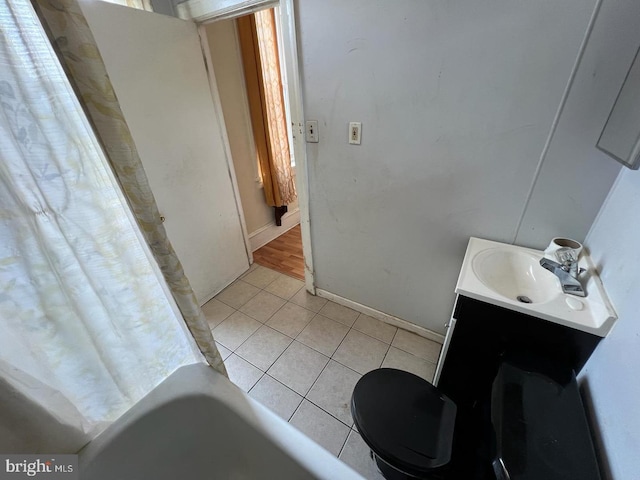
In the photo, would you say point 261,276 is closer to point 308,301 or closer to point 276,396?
point 308,301

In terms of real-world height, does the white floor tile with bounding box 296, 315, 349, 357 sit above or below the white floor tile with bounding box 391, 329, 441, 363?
above

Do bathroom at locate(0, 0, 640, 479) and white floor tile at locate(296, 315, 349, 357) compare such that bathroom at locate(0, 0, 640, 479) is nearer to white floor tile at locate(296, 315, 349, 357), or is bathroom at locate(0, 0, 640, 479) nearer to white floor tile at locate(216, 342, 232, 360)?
white floor tile at locate(296, 315, 349, 357)

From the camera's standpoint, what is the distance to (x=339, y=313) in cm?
194

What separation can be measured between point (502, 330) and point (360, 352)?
2.85 feet

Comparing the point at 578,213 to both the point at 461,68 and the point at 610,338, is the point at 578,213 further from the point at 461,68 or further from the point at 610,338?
the point at 461,68

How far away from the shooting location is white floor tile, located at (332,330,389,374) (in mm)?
1553

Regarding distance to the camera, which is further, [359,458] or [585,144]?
[359,458]

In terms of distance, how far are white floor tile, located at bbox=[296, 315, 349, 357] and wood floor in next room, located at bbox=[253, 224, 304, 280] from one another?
578 mm

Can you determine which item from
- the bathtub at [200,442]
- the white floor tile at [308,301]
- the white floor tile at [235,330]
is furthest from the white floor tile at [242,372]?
the white floor tile at [308,301]

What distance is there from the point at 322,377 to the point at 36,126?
5.07ft

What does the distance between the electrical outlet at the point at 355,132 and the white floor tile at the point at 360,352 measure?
1.24m

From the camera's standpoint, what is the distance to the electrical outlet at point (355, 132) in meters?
1.38

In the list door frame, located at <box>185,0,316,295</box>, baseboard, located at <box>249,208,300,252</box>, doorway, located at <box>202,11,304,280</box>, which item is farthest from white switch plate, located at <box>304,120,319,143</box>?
baseboard, located at <box>249,208,300,252</box>

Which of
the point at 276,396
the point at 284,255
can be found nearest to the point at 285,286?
the point at 284,255
